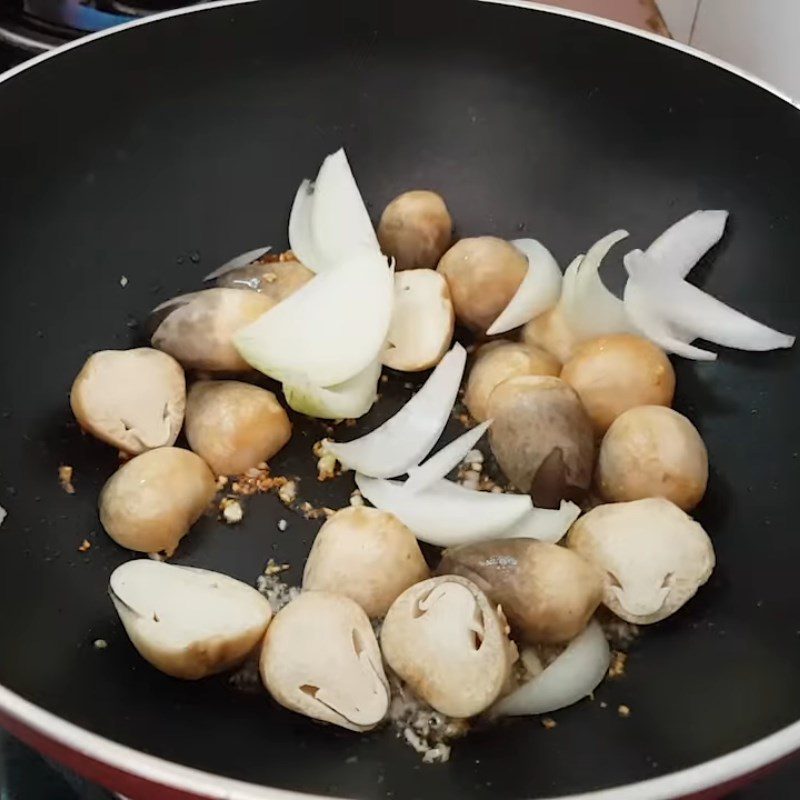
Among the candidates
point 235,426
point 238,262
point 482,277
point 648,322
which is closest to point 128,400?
point 235,426

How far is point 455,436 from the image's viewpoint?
2.63 ft

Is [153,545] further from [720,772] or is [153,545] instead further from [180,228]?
[720,772]

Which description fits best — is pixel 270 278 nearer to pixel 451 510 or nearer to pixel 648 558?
pixel 451 510

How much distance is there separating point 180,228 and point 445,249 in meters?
0.24

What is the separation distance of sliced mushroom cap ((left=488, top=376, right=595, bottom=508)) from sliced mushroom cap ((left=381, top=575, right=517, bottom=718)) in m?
0.13

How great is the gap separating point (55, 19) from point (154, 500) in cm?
53

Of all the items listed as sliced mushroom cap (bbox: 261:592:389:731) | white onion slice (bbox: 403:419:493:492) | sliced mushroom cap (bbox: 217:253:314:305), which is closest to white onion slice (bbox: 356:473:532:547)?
white onion slice (bbox: 403:419:493:492)

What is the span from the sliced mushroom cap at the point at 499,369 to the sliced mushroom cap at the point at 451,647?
8.5 inches

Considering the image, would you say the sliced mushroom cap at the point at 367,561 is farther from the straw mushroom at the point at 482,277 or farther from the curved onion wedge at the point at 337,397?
the straw mushroom at the point at 482,277

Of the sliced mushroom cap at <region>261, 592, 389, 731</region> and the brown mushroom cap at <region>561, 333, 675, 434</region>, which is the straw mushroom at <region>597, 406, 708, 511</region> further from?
the sliced mushroom cap at <region>261, 592, 389, 731</region>

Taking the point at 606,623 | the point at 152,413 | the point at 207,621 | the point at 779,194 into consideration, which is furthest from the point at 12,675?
the point at 779,194

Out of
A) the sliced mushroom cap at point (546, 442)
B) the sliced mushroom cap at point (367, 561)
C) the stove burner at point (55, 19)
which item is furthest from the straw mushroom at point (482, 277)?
the stove burner at point (55, 19)

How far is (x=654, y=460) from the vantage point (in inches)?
27.5

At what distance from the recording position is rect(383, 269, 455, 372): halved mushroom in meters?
0.82
